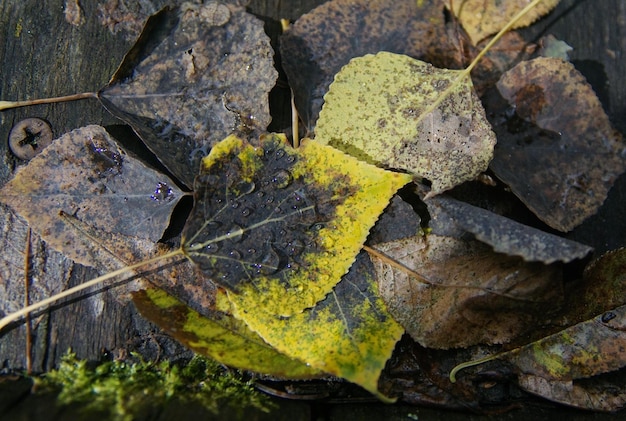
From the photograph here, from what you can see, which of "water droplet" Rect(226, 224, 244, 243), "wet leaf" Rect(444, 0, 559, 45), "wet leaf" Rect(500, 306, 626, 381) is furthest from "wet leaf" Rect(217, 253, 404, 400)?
"wet leaf" Rect(444, 0, 559, 45)

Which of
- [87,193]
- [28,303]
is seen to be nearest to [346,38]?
[87,193]

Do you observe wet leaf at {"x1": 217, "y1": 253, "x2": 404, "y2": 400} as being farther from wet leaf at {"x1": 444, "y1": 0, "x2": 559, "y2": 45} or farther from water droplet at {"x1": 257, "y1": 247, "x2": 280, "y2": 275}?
wet leaf at {"x1": 444, "y1": 0, "x2": 559, "y2": 45}

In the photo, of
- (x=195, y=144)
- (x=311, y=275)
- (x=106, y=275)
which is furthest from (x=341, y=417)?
(x=195, y=144)

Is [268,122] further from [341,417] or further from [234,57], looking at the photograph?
[341,417]

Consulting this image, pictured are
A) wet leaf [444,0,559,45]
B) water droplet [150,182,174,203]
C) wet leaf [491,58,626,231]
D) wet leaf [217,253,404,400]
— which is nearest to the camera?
wet leaf [217,253,404,400]

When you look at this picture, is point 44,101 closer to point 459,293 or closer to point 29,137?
point 29,137

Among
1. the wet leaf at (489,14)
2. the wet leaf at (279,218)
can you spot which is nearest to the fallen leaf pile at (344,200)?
the wet leaf at (279,218)
